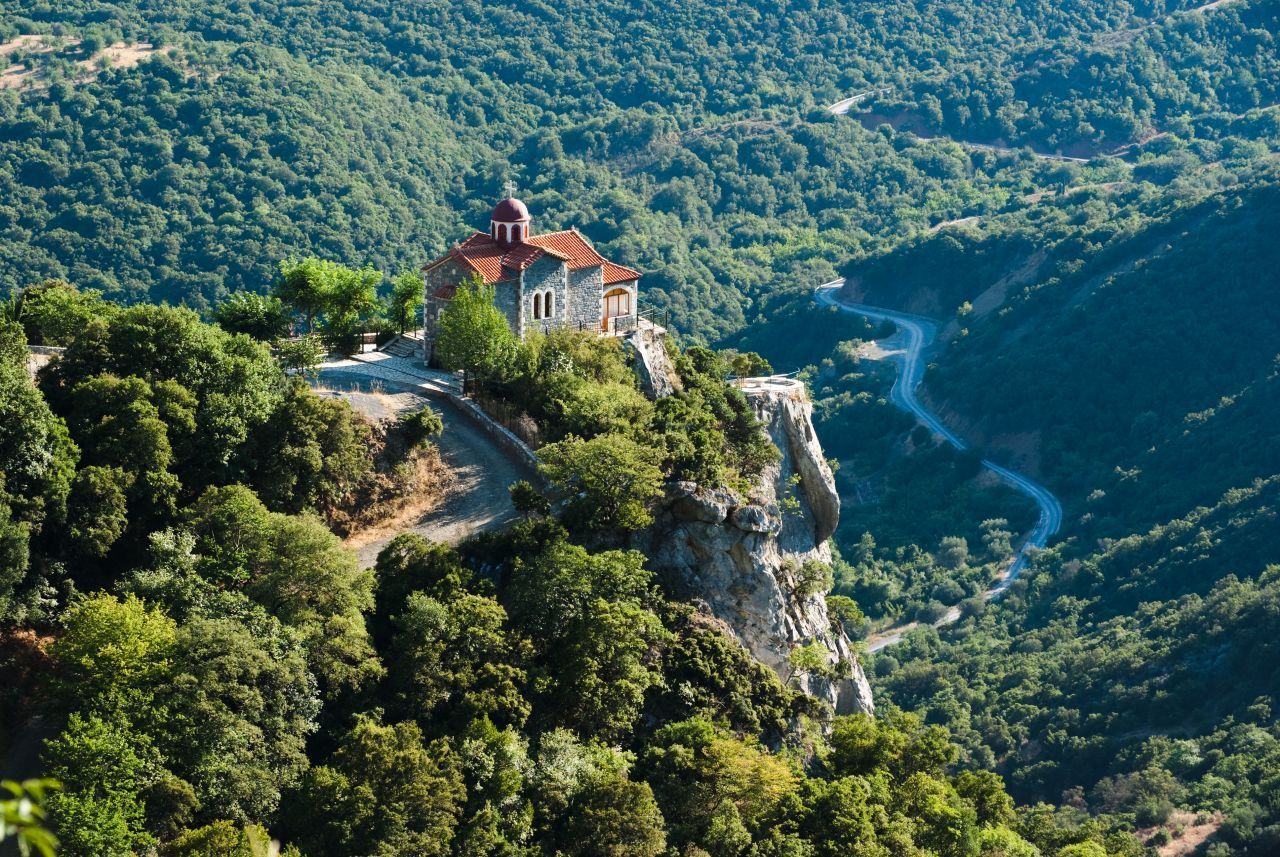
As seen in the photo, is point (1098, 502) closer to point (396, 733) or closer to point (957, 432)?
point (957, 432)

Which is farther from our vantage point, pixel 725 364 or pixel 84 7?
pixel 84 7

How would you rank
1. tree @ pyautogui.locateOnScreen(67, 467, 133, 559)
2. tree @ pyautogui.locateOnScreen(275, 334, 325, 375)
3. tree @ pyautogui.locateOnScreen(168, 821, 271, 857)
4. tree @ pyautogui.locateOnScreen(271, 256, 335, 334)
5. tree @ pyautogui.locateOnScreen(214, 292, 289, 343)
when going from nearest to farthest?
1. tree @ pyautogui.locateOnScreen(168, 821, 271, 857)
2. tree @ pyautogui.locateOnScreen(67, 467, 133, 559)
3. tree @ pyautogui.locateOnScreen(275, 334, 325, 375)
4. tree @ pyautogui.locateOnScreen(214, 292, 289, 343)
5. tree @ pyautogui.locateOnScreen(271, 256, 335, 334)

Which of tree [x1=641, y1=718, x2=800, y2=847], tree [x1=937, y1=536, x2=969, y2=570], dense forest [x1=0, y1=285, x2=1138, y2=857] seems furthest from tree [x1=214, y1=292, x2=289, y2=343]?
tree [x1=937, y1=536, x2=969, y2=570]

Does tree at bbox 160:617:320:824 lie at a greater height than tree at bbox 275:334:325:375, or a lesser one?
lesser

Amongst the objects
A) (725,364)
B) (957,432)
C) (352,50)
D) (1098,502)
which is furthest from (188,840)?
(352,50)

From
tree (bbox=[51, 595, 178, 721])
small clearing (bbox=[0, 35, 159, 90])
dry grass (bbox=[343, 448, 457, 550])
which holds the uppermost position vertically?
small clearing (bbox=[0, 35, 159, 90])

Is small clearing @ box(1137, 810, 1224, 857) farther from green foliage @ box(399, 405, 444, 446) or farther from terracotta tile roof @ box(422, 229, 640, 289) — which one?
green foliage @ box(399, 405, 444, 446)

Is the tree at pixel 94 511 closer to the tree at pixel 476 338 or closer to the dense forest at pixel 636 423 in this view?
the dense forest at pixel 636 423
